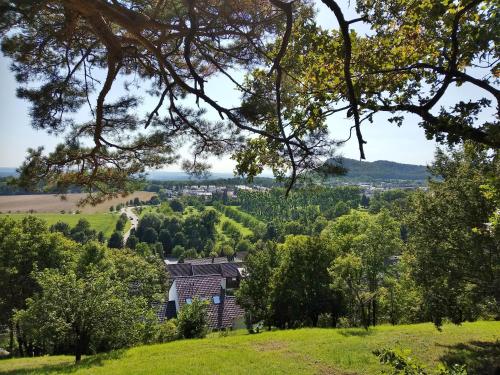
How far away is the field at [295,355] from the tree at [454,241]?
5.67 ft

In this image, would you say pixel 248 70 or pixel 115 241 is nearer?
pixel 248 70

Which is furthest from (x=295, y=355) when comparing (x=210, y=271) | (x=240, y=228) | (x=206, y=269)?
(x=240, y=228)

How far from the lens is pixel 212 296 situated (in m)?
38.8

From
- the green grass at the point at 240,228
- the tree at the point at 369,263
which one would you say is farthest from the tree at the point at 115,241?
the tree at the point at 369,263

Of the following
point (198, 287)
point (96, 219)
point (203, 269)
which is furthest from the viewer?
point (96, 219)

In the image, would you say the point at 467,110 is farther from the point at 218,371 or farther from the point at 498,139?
the point at 218,371

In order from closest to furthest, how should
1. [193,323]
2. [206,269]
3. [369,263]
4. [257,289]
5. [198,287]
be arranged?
[193,323] → [369,263] → [257,289] → [198,287] → [206,269]

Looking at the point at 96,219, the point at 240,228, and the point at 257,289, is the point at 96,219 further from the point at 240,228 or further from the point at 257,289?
Answer: the point at 257,289

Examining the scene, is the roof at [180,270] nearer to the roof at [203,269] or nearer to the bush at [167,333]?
the roof at [203,269]

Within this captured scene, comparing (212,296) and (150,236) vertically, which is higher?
(212,296)

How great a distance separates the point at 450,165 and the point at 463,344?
6839 millimetres

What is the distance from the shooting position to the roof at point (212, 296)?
34.4m

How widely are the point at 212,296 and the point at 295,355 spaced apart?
2602 centimetres


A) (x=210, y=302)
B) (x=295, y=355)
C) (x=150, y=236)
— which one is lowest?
(x=150, y=236)
